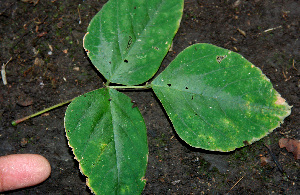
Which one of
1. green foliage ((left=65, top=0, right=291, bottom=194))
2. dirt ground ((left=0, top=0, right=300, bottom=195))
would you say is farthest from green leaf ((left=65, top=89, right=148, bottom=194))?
dirt ground ((left=0, top=0, right=300, bottom=195))

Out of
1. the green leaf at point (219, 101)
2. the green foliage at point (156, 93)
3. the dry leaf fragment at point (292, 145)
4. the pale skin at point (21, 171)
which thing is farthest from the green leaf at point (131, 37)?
the dry leaf fragment at point (292, 145)

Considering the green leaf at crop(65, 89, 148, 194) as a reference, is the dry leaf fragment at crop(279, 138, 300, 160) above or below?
below

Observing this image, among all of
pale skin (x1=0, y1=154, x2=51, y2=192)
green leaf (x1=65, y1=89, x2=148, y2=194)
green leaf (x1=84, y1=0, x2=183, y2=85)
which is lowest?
pale skin (x1=0, y1=154, x2=51, y2=192)

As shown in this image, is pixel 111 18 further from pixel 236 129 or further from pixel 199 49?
pixel 236 129

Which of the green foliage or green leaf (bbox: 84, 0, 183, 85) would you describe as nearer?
the green foliage

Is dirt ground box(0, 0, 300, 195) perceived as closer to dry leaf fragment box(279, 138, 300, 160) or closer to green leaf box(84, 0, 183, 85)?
dry leaf fragment box(279, 138, 300, 160)

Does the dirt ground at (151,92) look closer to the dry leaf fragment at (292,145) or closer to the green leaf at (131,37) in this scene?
the dry leaf fragment at (292,145)

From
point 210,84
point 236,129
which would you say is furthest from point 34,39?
point 236,129
